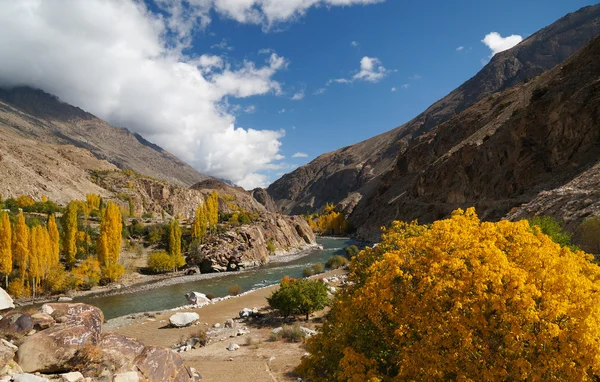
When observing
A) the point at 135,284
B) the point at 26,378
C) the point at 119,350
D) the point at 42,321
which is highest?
the point at 42,321

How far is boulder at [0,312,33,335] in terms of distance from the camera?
363 inches

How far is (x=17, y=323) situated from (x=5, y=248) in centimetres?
3761

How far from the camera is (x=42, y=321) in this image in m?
9.64

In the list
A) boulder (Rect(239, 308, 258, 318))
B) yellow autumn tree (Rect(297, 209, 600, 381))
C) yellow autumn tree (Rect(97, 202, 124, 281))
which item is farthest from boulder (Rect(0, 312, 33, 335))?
yellow autumn tree (Rect(97, 202, 124, 281))

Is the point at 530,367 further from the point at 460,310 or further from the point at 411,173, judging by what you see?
the point at 411,173

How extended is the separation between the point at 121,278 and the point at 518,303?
53.2 meters

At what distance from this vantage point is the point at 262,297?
112 feet

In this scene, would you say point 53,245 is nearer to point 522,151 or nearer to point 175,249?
point 175,249

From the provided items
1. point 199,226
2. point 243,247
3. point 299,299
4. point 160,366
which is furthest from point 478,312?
point 199,226

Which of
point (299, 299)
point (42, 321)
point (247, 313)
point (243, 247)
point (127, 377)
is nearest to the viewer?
point (127, 377)

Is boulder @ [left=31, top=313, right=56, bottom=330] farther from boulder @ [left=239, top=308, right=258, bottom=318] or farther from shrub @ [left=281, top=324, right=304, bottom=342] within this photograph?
boulder @ [left=239, top=308, right=258, bottom=318]

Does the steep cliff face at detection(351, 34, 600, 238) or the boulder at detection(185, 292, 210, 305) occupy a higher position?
the steep cliff face at detection(351, 34, 600, 238)

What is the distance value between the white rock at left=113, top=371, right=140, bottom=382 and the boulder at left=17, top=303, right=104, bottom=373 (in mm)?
1267

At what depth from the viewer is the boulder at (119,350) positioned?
377 inches
